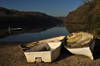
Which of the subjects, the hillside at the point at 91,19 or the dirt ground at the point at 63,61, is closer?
the dirt ground at the point at 63,61

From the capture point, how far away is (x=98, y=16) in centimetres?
2034

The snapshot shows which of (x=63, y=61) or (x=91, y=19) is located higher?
(x=91, y=19)

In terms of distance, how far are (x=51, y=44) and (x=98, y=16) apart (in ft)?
40.2

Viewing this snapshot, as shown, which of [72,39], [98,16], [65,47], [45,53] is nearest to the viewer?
[45,53]

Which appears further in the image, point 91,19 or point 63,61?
point 91,19

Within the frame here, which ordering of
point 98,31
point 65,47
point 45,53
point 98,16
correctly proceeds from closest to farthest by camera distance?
point 45,53
point 65,47
point 98,31
point 98,16

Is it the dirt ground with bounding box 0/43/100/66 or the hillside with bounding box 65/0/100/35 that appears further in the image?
the hillside with bounding box 65/0/100/35

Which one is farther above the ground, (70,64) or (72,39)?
(72,39)

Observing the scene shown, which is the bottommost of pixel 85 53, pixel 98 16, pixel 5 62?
pixel 5 62

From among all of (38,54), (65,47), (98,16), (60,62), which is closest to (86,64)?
(60,62)

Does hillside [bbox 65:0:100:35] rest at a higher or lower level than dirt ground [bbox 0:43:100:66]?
higher

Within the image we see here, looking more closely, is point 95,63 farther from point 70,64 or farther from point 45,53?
point 45,53

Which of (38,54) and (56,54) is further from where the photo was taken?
(56,54)

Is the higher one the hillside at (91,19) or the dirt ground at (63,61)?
the hillside at (91,19)
